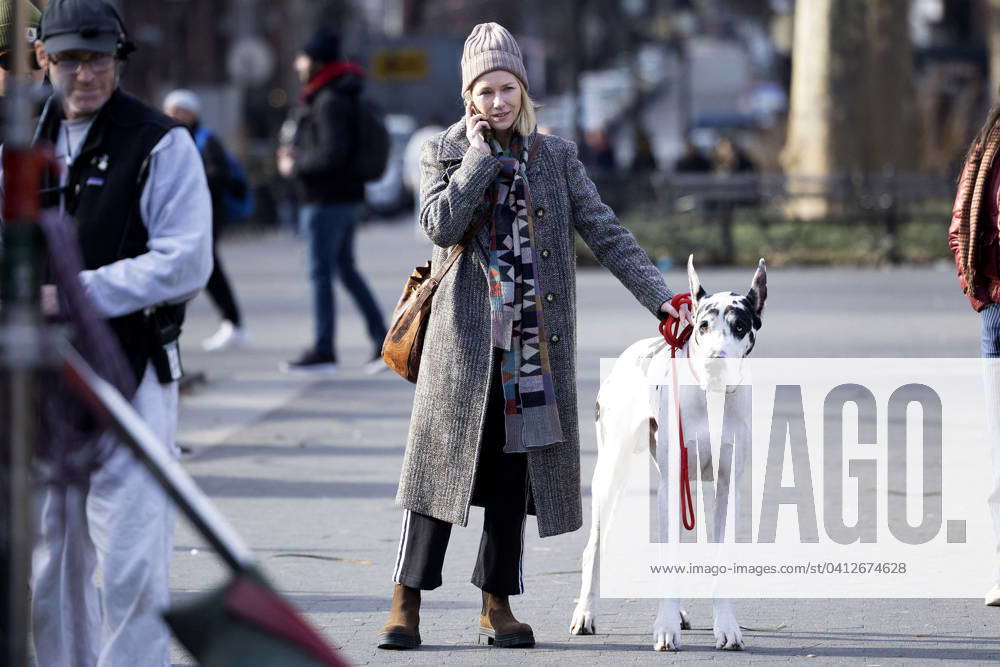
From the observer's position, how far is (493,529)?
5.51 meters

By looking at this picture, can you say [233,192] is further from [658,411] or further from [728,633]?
[728,633]

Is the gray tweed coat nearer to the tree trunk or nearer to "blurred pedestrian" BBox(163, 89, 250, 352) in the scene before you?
"blurred pedestrian" BBox(163, 89, 250, 352)

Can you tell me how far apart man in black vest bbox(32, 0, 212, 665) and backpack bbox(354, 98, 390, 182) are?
7886 mm

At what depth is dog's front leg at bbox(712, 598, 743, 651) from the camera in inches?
214

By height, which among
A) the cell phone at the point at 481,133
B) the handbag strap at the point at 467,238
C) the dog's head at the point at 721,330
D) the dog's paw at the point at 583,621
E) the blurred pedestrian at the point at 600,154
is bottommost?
the dog's paw at the point at 583,621

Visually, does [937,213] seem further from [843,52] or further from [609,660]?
[609,660]

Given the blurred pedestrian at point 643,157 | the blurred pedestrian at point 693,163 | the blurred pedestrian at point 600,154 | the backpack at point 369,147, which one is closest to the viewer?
the backpack at point 369,147

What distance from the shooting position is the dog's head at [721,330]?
533 cm

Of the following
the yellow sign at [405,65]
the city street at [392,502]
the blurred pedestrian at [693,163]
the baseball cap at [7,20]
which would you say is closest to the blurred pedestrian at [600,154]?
the blurred pedestrian at [693,163]

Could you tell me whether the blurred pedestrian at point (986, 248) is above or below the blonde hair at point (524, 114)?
below

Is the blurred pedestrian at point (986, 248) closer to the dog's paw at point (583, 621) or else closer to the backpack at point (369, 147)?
the dog's paw at point (583, 621)

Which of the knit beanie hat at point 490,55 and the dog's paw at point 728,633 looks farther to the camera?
the dog's paw at point 728,633

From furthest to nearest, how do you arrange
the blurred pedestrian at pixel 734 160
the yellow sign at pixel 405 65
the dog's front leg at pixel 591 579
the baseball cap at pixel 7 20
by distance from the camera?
the yellow sign at pixel 405 65 → the blurred pedestrian at pixel 734 160 → the dog's front leg at pixel 591 579 → the baseball cap at pixel 7 20

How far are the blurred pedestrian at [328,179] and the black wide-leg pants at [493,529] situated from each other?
6715 mm
